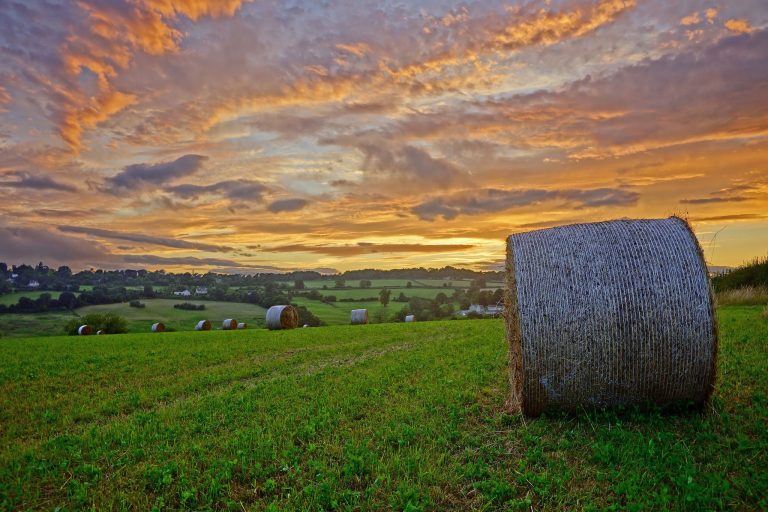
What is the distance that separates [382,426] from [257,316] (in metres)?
61.6

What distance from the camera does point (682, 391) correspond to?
7.98 metres

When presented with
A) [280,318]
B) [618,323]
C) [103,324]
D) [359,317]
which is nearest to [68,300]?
[103,324]

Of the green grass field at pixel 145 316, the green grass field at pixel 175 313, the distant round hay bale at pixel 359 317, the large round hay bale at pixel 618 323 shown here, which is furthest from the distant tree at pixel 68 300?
the large round hay bale at pixel 618 323

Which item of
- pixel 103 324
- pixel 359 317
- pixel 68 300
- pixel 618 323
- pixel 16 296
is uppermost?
pixel 618 323

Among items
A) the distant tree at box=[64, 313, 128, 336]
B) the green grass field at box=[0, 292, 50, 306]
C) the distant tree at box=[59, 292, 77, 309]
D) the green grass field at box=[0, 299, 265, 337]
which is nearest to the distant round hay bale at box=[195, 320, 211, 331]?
the distant tree at box=[64, 313, 128, 336]

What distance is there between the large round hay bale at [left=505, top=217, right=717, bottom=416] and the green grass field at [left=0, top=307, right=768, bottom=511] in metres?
0.48

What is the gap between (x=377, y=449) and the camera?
23.8 ft

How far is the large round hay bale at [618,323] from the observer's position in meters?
7.88

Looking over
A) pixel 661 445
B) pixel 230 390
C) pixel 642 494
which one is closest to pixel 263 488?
pixel 642 494

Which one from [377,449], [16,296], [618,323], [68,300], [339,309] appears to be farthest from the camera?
[339,309]

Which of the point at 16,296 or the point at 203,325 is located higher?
the point at 16,296

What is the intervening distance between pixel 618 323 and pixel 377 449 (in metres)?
4.48

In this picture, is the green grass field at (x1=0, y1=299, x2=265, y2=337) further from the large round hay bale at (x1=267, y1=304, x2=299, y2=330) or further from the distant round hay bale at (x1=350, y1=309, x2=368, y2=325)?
the large round hay bale at (x1=267, y1=304, x2=299, y2=330)

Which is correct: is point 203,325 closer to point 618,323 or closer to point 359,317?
point 359,317
